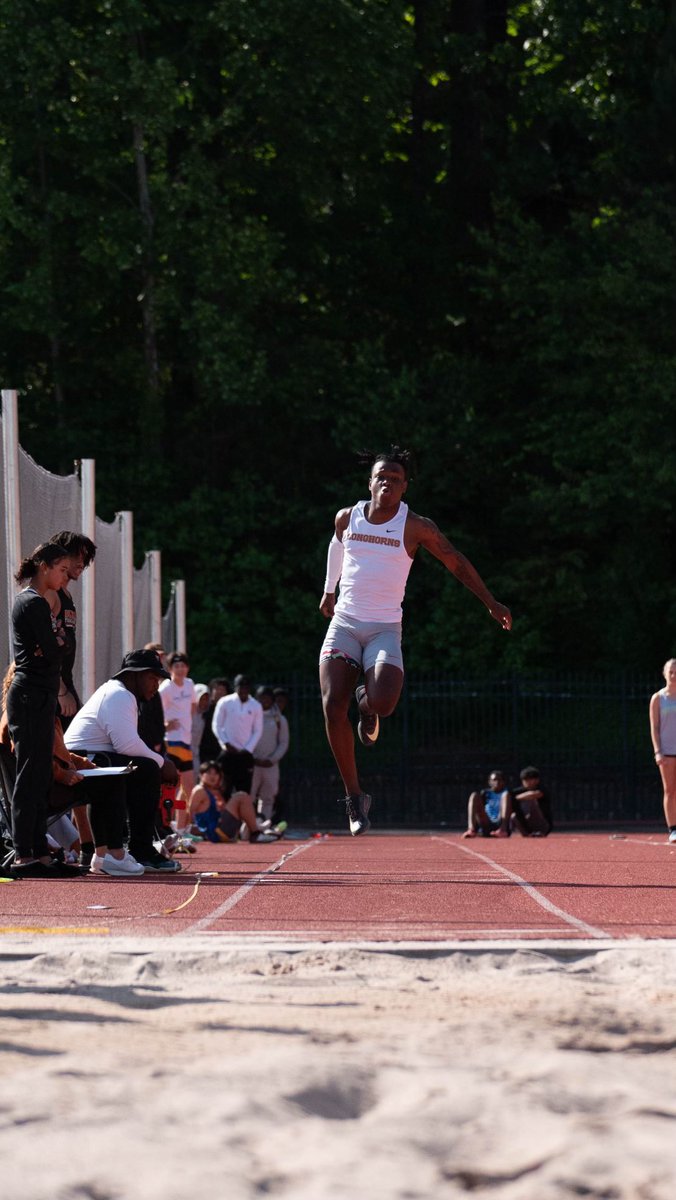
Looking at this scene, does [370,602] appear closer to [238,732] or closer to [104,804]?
[104,804]

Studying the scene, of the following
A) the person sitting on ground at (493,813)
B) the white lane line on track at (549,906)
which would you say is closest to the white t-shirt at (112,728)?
the white lane line on track at (549,906)

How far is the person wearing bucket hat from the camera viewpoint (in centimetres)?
1068

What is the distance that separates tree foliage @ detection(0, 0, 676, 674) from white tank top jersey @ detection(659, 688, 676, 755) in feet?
48.1

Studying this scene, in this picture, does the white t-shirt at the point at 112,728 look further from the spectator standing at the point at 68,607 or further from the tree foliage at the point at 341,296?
the tree foliage at the point at 341,296

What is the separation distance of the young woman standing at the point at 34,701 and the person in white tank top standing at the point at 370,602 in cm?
163

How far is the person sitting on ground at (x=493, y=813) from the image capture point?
21328 mm

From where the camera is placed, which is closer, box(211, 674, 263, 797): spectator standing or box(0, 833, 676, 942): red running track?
box(0, 833, 676, 942): red running track

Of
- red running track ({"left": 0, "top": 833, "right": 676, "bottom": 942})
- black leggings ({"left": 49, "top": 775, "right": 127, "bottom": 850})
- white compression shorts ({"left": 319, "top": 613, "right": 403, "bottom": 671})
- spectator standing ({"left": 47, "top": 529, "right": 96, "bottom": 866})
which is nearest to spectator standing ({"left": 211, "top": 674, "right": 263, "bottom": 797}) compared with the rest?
red running track ({"left": 0, "top": 833, "right": 676, "bottom": 942})

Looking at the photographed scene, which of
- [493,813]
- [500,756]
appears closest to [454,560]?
[493,813]

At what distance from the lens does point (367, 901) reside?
8.54m

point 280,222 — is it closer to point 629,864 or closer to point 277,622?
point 277,622

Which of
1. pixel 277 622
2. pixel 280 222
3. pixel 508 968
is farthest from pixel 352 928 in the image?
pixel 280 222

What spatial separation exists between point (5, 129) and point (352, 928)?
89.9 ft

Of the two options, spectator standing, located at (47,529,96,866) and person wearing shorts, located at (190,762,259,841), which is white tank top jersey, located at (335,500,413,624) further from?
person wearing shorts, located at (190,762,259,841)
